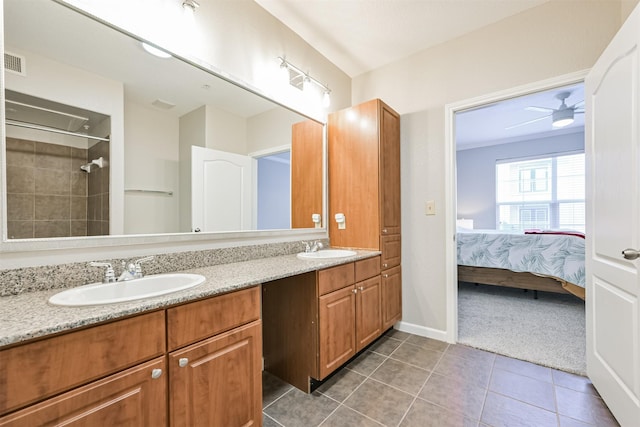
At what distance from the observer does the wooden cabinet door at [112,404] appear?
727 mm

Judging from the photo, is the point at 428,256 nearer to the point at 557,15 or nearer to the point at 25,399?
the point at 557,15

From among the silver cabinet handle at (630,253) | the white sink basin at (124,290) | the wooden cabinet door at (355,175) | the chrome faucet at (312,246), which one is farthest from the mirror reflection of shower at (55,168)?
the silver cabinet handle at (630,253)

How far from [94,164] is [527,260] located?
4136mm

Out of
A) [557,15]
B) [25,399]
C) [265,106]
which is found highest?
[557,15]

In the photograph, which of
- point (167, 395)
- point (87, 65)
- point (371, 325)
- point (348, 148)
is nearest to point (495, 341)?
point (371, 325)

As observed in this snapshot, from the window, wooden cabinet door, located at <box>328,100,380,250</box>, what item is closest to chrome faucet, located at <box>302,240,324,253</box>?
wooden cabinet door, located at <box>328,100,380,250</box>

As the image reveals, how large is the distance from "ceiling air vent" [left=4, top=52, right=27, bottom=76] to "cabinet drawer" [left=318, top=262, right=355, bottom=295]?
1.60 metres

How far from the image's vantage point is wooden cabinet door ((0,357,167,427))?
727mm

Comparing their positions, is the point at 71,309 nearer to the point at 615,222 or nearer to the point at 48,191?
the point at 48,191

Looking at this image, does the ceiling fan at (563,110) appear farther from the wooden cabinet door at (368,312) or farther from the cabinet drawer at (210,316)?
the cabinet drawer at (210,316)

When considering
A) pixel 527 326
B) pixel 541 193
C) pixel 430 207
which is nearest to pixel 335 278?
pixel 430 207

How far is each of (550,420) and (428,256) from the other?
1.28 metres

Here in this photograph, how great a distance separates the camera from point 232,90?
183 centimetres

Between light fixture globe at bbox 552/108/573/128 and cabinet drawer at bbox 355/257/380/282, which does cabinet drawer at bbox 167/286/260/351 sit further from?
light fixture globe at bbox 552/108/573/128
